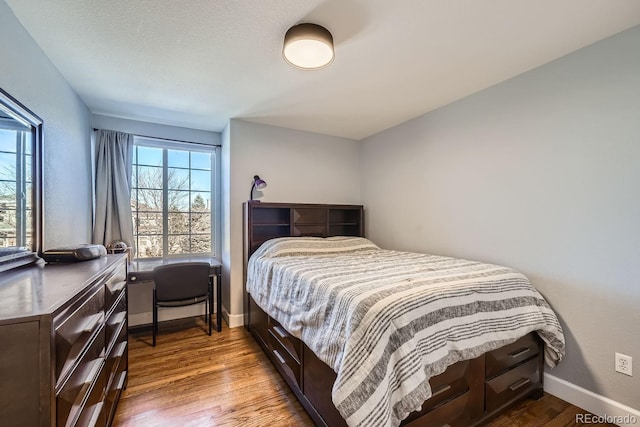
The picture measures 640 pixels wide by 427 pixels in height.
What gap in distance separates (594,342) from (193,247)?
3.84 metres

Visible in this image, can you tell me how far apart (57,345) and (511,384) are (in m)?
2.28

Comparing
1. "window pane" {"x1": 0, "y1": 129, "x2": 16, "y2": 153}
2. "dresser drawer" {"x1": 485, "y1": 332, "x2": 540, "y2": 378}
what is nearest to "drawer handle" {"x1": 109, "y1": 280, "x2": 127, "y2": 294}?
"window pane" {"x1": 0, "y1": 129, "x2": 16, "y2": 153}

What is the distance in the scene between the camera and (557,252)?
74.8 inches

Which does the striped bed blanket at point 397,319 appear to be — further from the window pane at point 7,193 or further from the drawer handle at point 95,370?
the window pane at point 7,193

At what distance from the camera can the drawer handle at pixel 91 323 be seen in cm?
102

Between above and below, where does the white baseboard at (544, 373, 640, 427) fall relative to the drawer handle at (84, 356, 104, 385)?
below

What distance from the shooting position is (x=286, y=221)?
3.32 metres

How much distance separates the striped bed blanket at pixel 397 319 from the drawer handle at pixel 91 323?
3.26 ft

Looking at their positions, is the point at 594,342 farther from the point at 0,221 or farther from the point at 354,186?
the point at 0,221

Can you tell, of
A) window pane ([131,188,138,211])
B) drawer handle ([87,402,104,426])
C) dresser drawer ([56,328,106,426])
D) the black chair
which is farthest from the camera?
window pane ([131,188,138,211])

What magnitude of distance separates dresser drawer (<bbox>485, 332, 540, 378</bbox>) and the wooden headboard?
215 cm

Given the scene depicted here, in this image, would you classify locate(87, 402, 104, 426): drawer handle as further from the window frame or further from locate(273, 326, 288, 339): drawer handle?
the window frame

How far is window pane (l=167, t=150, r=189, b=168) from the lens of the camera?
11.1ft

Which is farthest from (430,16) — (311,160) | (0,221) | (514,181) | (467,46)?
(0,221)
